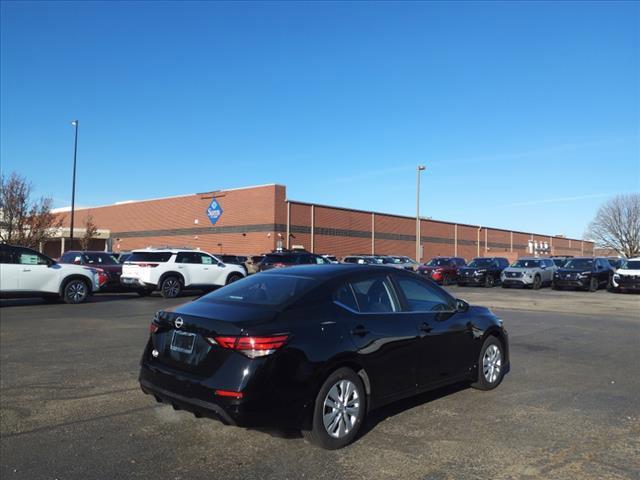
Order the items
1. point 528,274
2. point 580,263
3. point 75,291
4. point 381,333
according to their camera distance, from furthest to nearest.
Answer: point 580,263, point 528,274, point 75,291, point 381,333

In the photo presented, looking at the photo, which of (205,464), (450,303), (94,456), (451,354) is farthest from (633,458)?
(94,456)

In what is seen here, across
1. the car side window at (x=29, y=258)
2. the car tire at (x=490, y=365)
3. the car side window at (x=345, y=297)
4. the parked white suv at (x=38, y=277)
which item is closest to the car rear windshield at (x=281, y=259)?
the parked white suv at (x=38, y=277)

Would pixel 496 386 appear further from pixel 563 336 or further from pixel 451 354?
pixel 563 336

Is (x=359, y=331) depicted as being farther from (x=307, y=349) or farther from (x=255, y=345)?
(x=255, y=345)

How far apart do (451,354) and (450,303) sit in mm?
600

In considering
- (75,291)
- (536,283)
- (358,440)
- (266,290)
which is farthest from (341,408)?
(536,283)

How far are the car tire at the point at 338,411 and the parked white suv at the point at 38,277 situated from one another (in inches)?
554

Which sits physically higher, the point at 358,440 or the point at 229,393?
the point at 229,393

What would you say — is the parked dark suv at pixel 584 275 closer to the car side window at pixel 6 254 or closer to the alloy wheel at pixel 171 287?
the alloy wheel at pixel 171 287

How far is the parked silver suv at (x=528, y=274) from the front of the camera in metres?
28.5

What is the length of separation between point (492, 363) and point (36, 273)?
14.1 meters

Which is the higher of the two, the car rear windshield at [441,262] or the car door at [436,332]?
the car rear windshield at [441,262]

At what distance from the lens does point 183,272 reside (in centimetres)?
2050

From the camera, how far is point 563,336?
1112 centimetres
